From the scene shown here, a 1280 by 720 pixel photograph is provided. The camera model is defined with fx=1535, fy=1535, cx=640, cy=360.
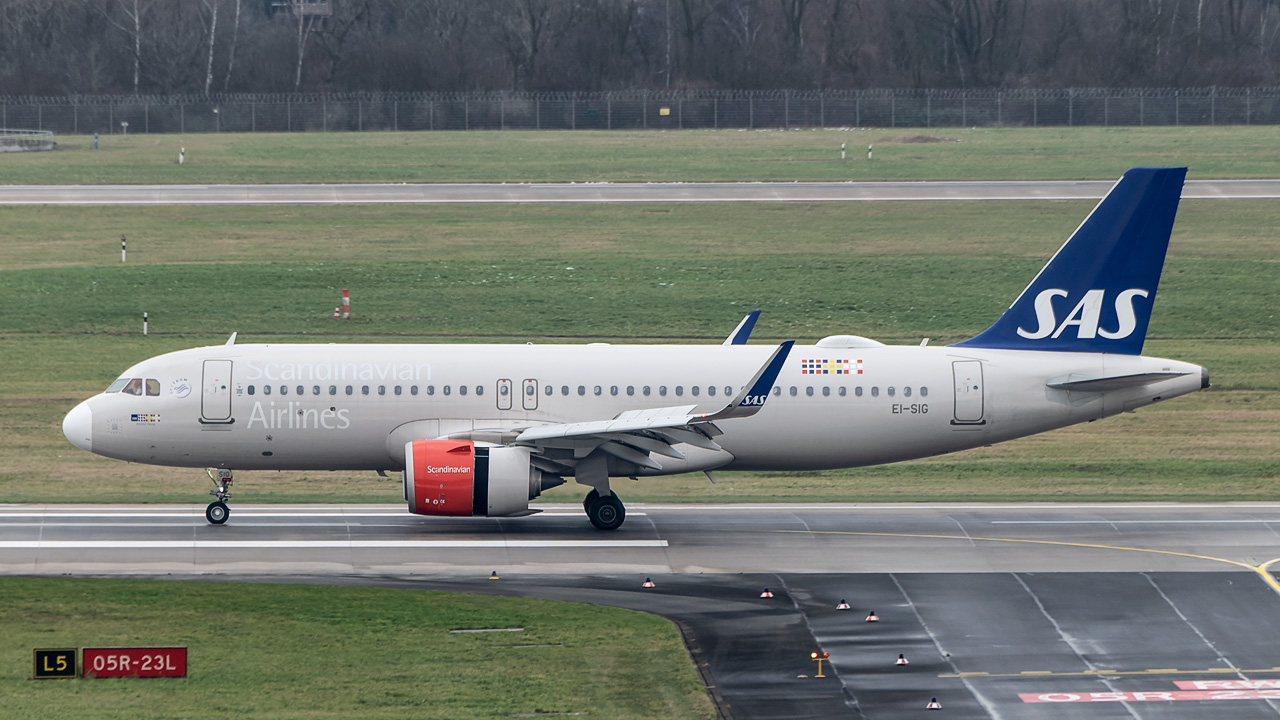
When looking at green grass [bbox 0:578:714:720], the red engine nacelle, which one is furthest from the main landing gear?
green grass [bbox 0:578:714:720]

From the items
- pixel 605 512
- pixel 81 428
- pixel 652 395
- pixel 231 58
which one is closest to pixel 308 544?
pixel 81 428

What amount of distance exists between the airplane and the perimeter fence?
256ft

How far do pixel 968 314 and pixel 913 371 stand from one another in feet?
86.6

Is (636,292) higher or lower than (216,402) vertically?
higher

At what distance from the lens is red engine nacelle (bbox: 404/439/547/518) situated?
31.3 meters

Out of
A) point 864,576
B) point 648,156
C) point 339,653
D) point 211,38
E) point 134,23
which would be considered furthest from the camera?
point 134,23

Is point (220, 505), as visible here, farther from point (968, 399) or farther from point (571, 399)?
point (968, 399)

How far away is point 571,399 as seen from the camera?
33688 mm

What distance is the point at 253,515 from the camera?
35594mm

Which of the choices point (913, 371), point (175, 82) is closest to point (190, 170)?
point (175, 82)

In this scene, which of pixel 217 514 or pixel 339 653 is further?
pixel 217 514

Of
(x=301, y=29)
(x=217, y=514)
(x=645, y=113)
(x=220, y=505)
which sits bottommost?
(x=217, y=514)

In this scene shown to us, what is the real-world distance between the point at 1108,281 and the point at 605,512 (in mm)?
12544

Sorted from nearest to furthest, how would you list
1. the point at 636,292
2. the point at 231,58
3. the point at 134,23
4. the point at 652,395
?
the point at 652,395, the point at 636,292, the point at 231,58, the point at 134,23
